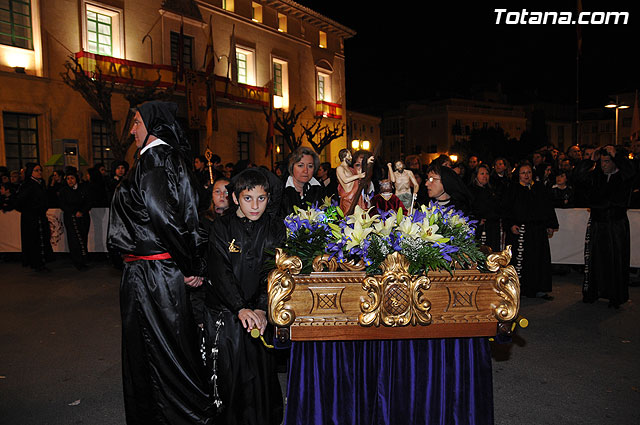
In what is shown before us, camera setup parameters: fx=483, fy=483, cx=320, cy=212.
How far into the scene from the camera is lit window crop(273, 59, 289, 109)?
30.1 metres

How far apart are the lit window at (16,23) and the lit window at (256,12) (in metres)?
13.0

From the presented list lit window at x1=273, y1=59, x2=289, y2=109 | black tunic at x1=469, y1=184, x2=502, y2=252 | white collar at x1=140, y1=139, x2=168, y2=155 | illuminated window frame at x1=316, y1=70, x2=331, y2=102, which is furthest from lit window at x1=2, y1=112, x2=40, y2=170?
illuminated window frame at x1=316, y1=70, x2=331, y2=102

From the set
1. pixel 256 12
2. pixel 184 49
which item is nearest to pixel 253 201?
pixel 184 49

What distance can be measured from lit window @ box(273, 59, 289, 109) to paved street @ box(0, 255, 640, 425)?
939 inches


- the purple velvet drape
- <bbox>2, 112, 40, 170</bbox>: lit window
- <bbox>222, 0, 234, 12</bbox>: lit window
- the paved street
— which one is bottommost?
the paved street

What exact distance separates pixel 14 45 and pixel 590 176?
18.6 m

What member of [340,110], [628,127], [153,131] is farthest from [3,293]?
[628,127]

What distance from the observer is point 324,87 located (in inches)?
1363

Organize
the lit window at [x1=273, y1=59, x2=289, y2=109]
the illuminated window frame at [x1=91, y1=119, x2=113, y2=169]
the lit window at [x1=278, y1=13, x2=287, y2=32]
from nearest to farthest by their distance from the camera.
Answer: the illuminated window frame at [x1=91, y1=119, x2=113, y2=169], the lit window at [x1=273, y1=59, x2=289, y2=109], the lit window at [x1=278, y1=13, x2=287, y2=32]

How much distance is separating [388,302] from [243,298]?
120 centimetres

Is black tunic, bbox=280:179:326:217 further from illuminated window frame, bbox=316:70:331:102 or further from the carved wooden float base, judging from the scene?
illuminated window frame, bbox=316:70:331:102

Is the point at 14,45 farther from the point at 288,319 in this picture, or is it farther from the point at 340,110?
the point at 340,110

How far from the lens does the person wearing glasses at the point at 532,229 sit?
7473 millimetres

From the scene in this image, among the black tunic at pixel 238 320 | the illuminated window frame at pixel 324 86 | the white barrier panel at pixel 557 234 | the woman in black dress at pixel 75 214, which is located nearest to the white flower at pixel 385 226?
the black tunic at pixel 238 320
